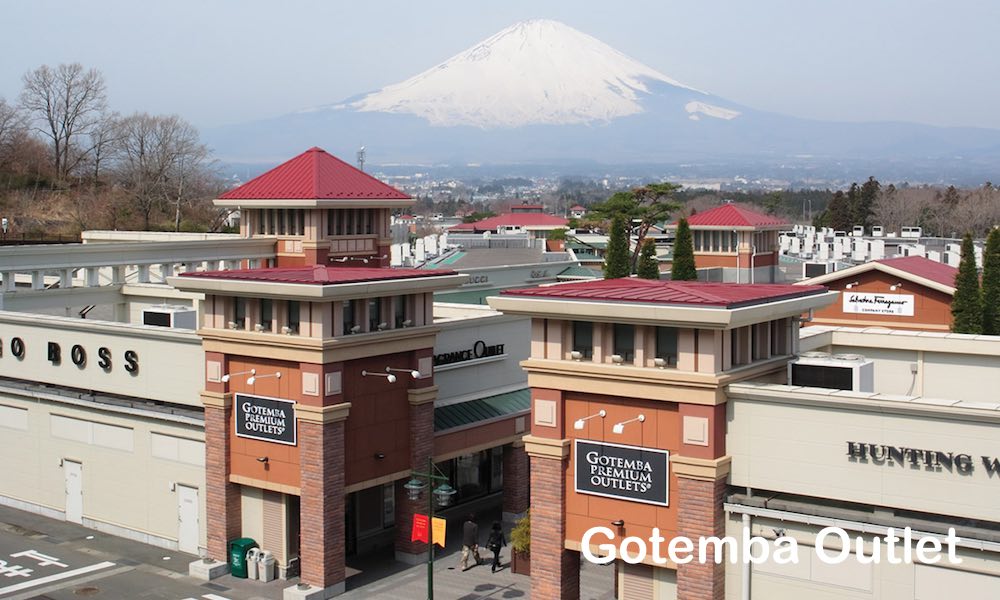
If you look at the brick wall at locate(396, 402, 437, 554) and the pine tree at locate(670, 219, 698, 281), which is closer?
the brick wall at locate(396, 402, 437, 554)

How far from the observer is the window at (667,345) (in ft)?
79.2

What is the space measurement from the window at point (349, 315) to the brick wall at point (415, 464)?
3480mm

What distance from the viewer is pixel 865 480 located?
73.1ft

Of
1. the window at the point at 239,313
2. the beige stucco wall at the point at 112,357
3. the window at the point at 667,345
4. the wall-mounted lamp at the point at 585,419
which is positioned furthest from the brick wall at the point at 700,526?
the beige stucco wall at the point at 112,357

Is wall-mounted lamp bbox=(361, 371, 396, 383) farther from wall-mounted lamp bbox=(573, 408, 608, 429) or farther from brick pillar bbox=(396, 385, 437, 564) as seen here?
wall-mounted lamp bbox=(573, 408, 608, 429)

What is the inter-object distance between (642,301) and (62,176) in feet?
268

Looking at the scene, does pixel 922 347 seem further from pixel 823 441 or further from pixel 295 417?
pixel 295 417

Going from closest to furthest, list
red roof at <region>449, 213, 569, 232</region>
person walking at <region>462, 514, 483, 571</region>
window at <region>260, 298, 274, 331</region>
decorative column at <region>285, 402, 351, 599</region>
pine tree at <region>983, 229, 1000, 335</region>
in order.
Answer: decorative column at <region>285, 402, 351, 599</region>
window at <region>260, 298, 274, 331</region>
person walking at <region>462, 514, 483, 571</region>
pine tree at <region>983, 229, 1000, 335</region>
red roof at <region>449, 213, 569, 232</region>

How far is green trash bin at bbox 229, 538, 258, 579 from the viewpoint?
1288 inches

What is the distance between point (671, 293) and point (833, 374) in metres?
3.90

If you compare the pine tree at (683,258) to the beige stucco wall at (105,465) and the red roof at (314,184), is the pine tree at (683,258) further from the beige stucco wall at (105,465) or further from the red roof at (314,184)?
the beige stucco wall at (105,465)

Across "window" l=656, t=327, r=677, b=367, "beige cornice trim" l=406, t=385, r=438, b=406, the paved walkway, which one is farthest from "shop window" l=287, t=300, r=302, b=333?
"window" l=656, t=327, r=677, b=367

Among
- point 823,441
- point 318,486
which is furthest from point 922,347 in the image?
point 318,486

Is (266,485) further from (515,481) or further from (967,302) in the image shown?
(967,302)
